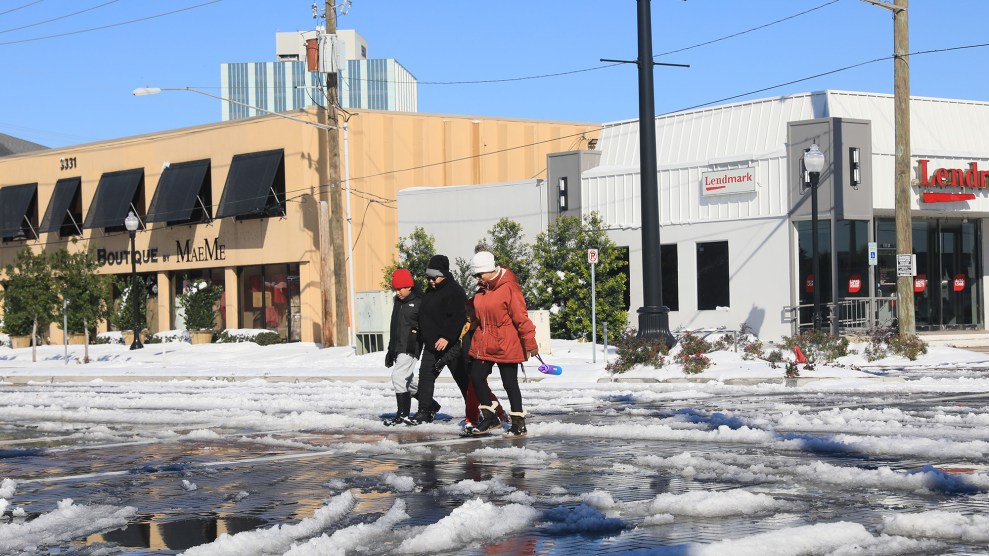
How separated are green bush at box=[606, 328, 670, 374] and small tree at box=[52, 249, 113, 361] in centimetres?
1982

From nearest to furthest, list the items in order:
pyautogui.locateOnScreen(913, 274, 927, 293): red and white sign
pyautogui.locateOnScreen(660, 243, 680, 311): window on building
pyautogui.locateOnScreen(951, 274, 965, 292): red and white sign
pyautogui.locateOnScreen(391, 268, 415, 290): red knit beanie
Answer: pyautogui.locateOnScreen(391, 268, 415, 290): red knit beanie < pyautogui.locateOnScreen(660, 243, 680, 311): window on building < pyautogui.locateOnScreen(913, 274, 927, 293): red and white sign < pyautogui.locateOnScreen(951, 274, 965, 292): red and white sign

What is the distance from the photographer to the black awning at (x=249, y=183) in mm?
39562

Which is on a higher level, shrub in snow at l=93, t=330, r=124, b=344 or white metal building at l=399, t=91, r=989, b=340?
white metal building at l=399, t=91, r=989, b=340

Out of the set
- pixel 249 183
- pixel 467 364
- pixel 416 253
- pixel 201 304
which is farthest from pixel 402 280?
pixel 201 304

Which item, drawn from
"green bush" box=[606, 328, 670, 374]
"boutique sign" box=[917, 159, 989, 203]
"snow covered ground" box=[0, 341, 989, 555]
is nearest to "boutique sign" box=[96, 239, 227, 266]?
"boutique sign" box=[917, 159, 989, 203]

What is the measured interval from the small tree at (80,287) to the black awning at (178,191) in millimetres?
5870

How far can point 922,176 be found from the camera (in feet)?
98.7

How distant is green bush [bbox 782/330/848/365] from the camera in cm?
2062

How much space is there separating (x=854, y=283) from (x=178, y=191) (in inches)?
930

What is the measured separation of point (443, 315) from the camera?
12.5 meters

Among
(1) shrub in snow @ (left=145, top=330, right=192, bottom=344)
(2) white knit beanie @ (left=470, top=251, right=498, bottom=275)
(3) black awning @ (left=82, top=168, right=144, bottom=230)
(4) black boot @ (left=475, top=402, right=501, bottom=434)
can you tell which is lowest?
(4) black boot @ (left=475, top=402, right=501, bottom=434)

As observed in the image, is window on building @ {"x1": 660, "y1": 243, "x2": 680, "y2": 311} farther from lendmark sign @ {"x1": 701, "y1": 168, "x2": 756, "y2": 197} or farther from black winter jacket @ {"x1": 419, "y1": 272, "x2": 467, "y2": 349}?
black winter jacket @ {"x1": 419, "y1": 272, "x2": 467, "y2": 349}

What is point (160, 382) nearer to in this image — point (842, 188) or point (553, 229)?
point (553, 229)

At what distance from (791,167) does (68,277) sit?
20.7 meters
